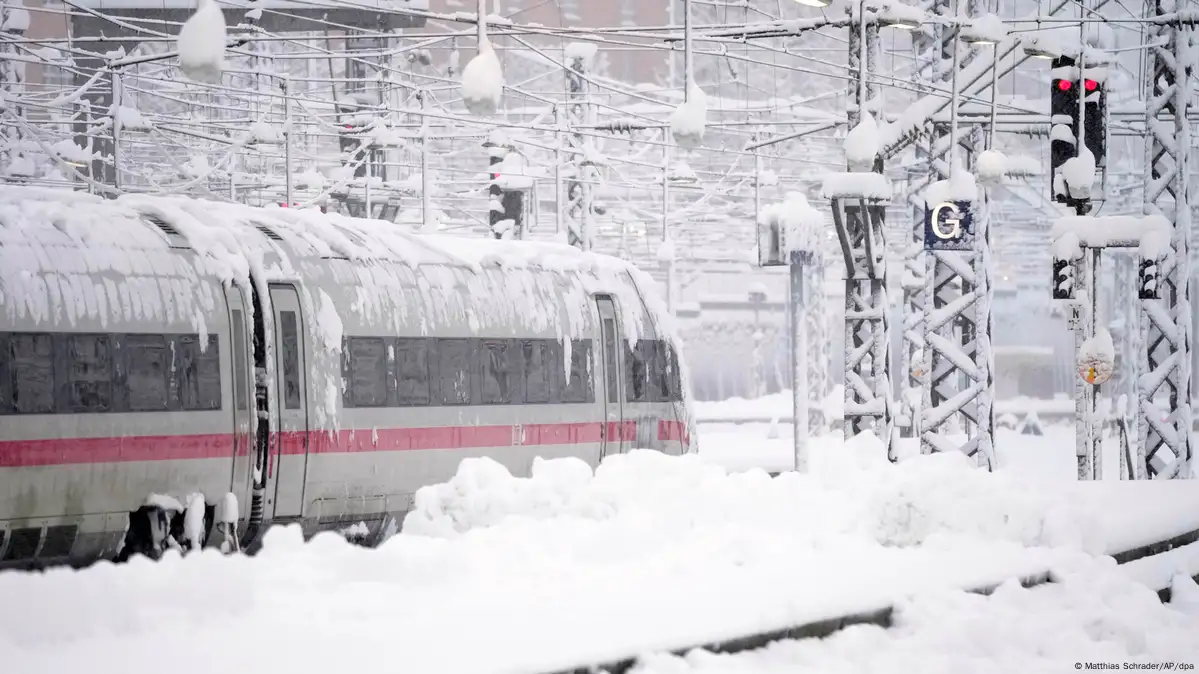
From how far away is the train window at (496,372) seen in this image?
1736 cm

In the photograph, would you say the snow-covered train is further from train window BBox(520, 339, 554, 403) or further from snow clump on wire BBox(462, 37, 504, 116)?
snow clump on wire BBox(462, 37, 504, 116)

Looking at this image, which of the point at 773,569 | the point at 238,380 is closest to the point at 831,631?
the point at 773,569

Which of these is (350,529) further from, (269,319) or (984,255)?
(984,255)

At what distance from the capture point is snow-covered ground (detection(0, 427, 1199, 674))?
8.43 meters

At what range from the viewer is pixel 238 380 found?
14484 millimetres

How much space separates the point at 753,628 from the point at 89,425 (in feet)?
21.5

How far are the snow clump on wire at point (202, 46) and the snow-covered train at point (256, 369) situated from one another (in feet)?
6.65

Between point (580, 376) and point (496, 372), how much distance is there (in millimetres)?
1365

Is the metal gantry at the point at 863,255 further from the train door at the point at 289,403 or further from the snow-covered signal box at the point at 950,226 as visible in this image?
the train door at the point at 289,403

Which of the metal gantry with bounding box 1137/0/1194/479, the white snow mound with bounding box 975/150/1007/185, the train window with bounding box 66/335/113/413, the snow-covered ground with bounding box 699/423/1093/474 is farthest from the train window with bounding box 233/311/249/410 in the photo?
the metal gantry with bounding box 1137/0/1194/479

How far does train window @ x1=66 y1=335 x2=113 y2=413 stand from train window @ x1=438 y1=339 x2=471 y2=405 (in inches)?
159

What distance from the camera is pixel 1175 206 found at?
22.2 metres

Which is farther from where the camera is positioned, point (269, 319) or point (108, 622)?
point (269, 319)

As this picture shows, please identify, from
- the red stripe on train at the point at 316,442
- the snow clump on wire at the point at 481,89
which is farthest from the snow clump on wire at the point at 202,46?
the red stripe on train at the point at 316,442
